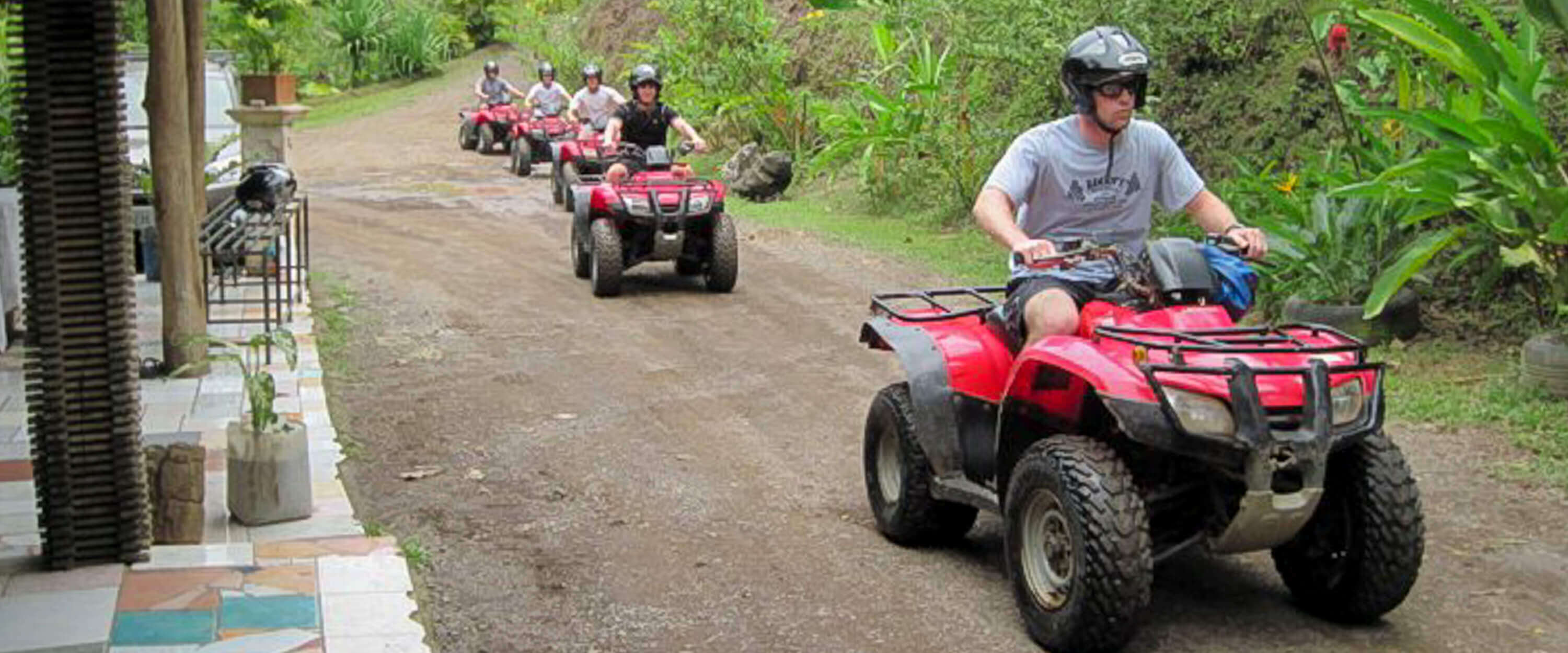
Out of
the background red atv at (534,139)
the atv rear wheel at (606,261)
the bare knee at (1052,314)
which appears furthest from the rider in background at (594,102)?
the bare knee at (1052,314)

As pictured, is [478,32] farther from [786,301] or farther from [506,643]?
[506,643]

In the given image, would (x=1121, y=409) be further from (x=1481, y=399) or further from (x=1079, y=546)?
(x=1481, y=399)

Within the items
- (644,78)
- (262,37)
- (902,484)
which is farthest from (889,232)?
(902,484)

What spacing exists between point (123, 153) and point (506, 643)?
218 centimetres

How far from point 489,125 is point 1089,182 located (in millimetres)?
21693

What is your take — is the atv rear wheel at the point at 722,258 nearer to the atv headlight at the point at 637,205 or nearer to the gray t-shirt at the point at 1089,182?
the atv headlight at the point at 637,205

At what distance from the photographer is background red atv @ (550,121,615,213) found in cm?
1833

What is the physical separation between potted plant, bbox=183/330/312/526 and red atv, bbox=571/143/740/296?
602 cm

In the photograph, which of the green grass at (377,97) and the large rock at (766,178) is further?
the green grass at (377,97)

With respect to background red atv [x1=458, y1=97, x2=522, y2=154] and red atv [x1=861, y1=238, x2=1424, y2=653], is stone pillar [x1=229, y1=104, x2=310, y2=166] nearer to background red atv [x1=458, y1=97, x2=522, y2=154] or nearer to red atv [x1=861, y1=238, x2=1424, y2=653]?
background red atv [x1=458, y1=97, x2=522, y2=154]

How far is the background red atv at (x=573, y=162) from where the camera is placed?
18.3m

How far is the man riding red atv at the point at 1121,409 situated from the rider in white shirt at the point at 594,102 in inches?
518

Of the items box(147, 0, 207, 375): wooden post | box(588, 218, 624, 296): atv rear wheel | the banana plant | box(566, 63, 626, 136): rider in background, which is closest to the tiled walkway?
box(147, 0, 207, 375): wooden post

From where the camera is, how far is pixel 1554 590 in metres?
5.95
